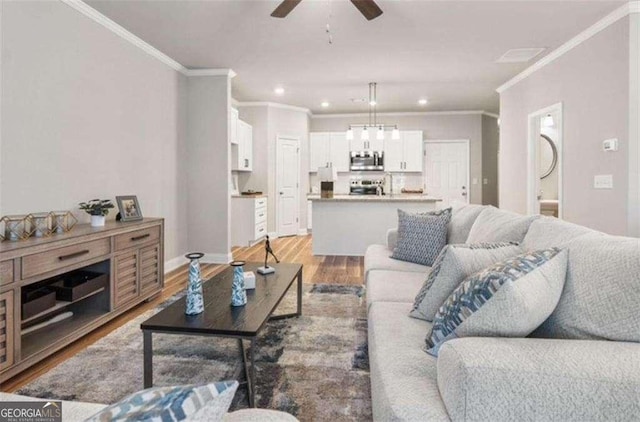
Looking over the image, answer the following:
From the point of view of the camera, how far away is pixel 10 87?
101 inches

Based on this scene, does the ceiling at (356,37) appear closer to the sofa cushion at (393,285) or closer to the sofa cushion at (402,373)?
the sofa cushion at (393,285)

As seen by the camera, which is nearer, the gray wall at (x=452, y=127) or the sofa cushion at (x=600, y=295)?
the sofa cushion at (x=600, y=295)

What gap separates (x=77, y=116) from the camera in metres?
3.17

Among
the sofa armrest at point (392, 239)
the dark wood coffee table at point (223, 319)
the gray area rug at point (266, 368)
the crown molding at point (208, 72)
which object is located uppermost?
the crown molding at point (208, 72)

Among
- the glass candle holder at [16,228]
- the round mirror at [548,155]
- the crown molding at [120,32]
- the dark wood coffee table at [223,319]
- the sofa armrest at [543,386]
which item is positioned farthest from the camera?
the round mirror at [548,155]

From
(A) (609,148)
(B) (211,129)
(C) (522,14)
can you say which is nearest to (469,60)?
(C) (522,14)

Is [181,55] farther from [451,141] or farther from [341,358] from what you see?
[451,141]

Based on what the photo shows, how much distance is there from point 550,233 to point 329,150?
266 inches

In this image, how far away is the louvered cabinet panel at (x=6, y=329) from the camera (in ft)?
6.37

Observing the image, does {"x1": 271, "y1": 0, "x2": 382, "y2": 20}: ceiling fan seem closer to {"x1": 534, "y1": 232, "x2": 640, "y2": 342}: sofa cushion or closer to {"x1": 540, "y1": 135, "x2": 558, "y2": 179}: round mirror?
{"x1": 534, "y1": 232, "x2": 640, "y2": 342}: sofa cushion

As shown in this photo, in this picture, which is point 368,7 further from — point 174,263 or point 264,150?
point 264,150

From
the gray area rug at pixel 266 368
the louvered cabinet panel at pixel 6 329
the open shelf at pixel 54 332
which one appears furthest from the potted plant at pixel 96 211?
the louvered cabinet panel at pixel 6 329

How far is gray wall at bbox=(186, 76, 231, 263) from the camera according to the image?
198 inches

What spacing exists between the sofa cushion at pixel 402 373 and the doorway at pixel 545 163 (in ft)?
12.2
